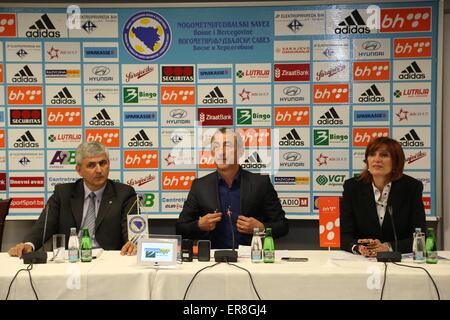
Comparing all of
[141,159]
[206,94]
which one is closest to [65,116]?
[141,159]

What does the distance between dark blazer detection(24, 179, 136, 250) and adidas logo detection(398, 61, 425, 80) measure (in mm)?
2407

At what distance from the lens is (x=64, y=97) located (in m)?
4.27

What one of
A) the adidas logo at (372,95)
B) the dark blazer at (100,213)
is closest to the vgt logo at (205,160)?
the dark blazer at (100,213)

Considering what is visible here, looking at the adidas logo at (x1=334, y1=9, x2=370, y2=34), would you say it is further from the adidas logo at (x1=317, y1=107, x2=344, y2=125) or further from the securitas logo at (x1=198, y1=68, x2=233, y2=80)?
the securitas logo at (x1=198, y1=68, x2=233, y2=80)

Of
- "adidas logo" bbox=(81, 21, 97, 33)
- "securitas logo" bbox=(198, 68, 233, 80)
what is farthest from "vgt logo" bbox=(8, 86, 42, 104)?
"securitas logo" bbox=(198, 68, 233, 80)

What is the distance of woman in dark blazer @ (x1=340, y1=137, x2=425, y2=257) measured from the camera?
3.23m

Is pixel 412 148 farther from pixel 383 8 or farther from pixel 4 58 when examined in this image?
pixel 4 58

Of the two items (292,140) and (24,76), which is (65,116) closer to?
(24,76)

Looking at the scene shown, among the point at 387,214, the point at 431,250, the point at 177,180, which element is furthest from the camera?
the point at 177,180

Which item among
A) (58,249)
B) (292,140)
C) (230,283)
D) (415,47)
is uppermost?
(415,47)

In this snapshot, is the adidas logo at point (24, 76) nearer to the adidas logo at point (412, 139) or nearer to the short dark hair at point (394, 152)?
the short dark hair at point (394, 152)

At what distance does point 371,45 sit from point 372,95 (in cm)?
41

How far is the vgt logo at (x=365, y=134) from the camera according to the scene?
4191mm

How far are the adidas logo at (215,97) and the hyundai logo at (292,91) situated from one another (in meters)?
0.51
